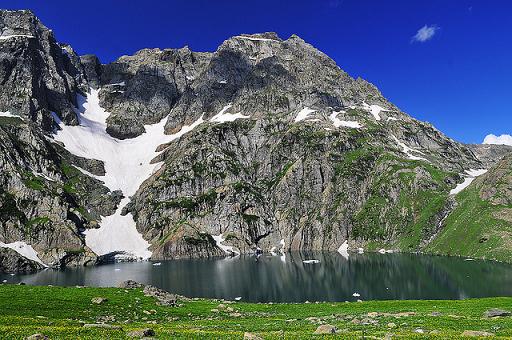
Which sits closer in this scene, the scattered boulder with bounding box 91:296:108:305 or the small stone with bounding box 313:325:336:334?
the small stone with bounding box 313:325:336:334

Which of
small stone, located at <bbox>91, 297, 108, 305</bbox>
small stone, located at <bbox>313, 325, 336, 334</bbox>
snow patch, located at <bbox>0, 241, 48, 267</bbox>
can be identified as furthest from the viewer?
snow patch, located at <bbox>0, 241, 48, 267</bbox>

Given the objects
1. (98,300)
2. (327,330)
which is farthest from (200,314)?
(327,330)

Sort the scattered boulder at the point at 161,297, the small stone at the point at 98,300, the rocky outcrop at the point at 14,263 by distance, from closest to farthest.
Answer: the small stone at the point at 98,300, the scattered boulder at the point at 161,297, the rocky outcrop at the point at 14,263

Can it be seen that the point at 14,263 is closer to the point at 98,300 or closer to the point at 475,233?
the point at 98,300

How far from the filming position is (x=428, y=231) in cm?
19775

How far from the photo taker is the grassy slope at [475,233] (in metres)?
151

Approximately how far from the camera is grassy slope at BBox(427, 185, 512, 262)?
151m

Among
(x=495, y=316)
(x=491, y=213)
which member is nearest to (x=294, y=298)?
(x=495, y=316)

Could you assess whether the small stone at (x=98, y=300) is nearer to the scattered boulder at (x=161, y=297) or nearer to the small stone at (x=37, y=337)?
the scattered boulder at (x=161, y=297)

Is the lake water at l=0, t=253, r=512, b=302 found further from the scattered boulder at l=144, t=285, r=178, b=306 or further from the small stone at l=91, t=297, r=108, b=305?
the small stone at l=91, t=297, r=108, b=305

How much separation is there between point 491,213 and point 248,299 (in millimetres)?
132810

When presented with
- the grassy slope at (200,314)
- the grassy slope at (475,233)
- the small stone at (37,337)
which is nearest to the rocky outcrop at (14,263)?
the grassy slope at (200,314)

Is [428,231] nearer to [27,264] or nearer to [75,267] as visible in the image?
[75,267]

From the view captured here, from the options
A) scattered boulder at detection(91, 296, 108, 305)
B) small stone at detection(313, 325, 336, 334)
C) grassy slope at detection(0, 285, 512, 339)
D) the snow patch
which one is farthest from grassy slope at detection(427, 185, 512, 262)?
the snow patch
